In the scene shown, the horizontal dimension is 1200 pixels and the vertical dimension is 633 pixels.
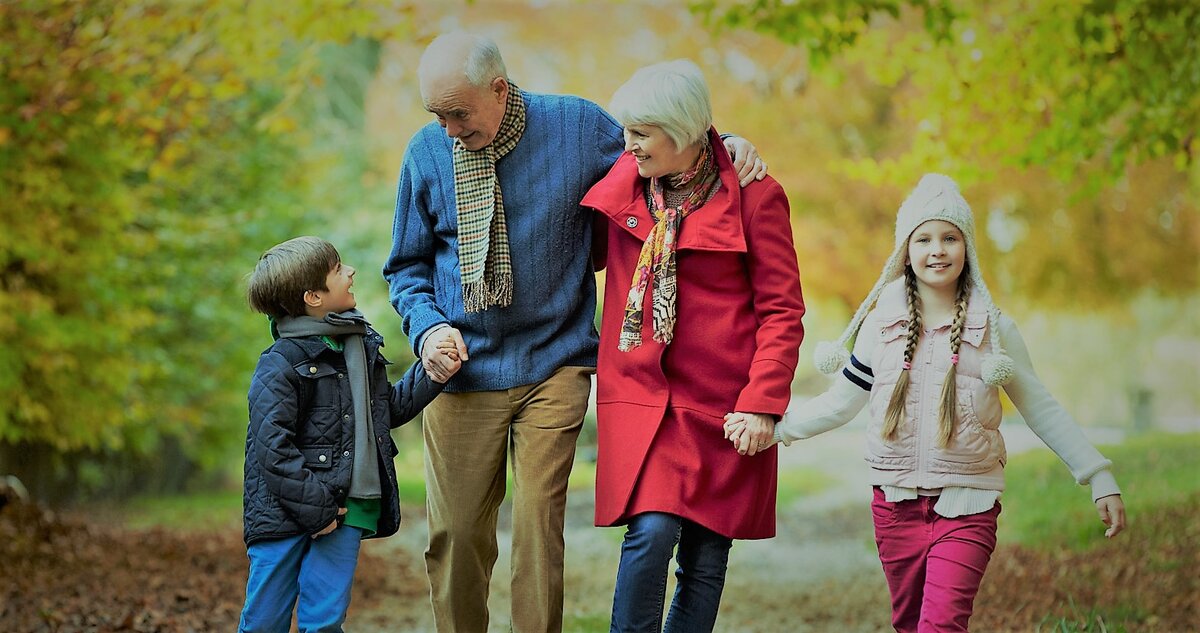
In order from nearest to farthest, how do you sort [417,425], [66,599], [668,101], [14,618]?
1. [668,101]
2. [14,618]
3. [66,599]
4. [417,425]

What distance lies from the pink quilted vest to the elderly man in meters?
0.66

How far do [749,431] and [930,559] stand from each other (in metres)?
0.59

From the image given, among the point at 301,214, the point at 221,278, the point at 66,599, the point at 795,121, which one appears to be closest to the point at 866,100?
the point at 795,121

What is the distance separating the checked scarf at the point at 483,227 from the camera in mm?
3484

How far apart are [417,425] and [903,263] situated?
1141cm

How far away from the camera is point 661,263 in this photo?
129 inches

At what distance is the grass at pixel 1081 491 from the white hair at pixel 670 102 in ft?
17.9

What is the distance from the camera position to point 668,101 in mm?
3178

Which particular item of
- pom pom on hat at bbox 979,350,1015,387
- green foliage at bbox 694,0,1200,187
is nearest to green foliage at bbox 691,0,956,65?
green foliage at bbox 694,0,1200,187

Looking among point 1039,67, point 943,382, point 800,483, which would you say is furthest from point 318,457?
point 800,483

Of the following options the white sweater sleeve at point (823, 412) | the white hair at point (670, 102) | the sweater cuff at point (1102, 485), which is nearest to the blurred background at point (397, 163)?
the white hair at point (670, 102)

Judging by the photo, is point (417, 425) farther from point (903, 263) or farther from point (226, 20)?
point (903, 263)

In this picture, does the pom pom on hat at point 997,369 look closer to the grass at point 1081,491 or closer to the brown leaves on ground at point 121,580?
the brown leaves on ground at point 121,580

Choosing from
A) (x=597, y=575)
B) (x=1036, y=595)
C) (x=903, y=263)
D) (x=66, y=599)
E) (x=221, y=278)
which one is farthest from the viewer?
(x=221, y=278)
